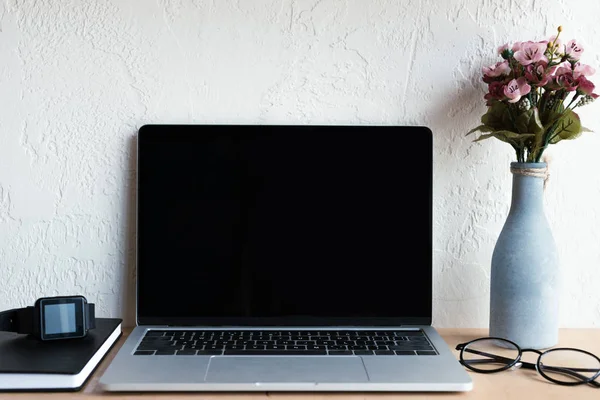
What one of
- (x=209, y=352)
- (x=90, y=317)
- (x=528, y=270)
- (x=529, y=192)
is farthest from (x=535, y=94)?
(x=90, y=317)

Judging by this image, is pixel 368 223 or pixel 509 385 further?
pixel 368 223

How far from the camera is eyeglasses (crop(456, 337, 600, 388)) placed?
3.12 ft

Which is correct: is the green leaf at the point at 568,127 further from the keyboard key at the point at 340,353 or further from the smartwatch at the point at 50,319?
the smartwatch at the point at 50,319

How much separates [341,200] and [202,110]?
1.02 ft

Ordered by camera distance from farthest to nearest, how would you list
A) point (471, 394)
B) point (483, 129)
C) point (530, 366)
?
point (483, 129)
point (530, 366)
point (471, 394)

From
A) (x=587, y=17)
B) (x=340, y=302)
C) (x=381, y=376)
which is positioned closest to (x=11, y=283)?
(x=340, y=302)

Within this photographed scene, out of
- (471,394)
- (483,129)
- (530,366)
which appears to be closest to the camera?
(471,394)

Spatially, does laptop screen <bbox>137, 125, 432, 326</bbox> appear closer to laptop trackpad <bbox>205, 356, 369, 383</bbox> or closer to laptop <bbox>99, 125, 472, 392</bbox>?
Result: laptop <bbox>99, 125, 472, 392</bbox>

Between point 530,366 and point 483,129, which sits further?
point 483,129

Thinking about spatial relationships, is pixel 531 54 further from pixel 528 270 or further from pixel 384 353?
pixel 384 353

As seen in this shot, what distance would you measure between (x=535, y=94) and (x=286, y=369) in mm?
617

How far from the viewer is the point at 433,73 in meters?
1.20

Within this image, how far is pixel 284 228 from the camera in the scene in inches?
45.3

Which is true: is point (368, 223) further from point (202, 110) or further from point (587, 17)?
point (587, 17)
